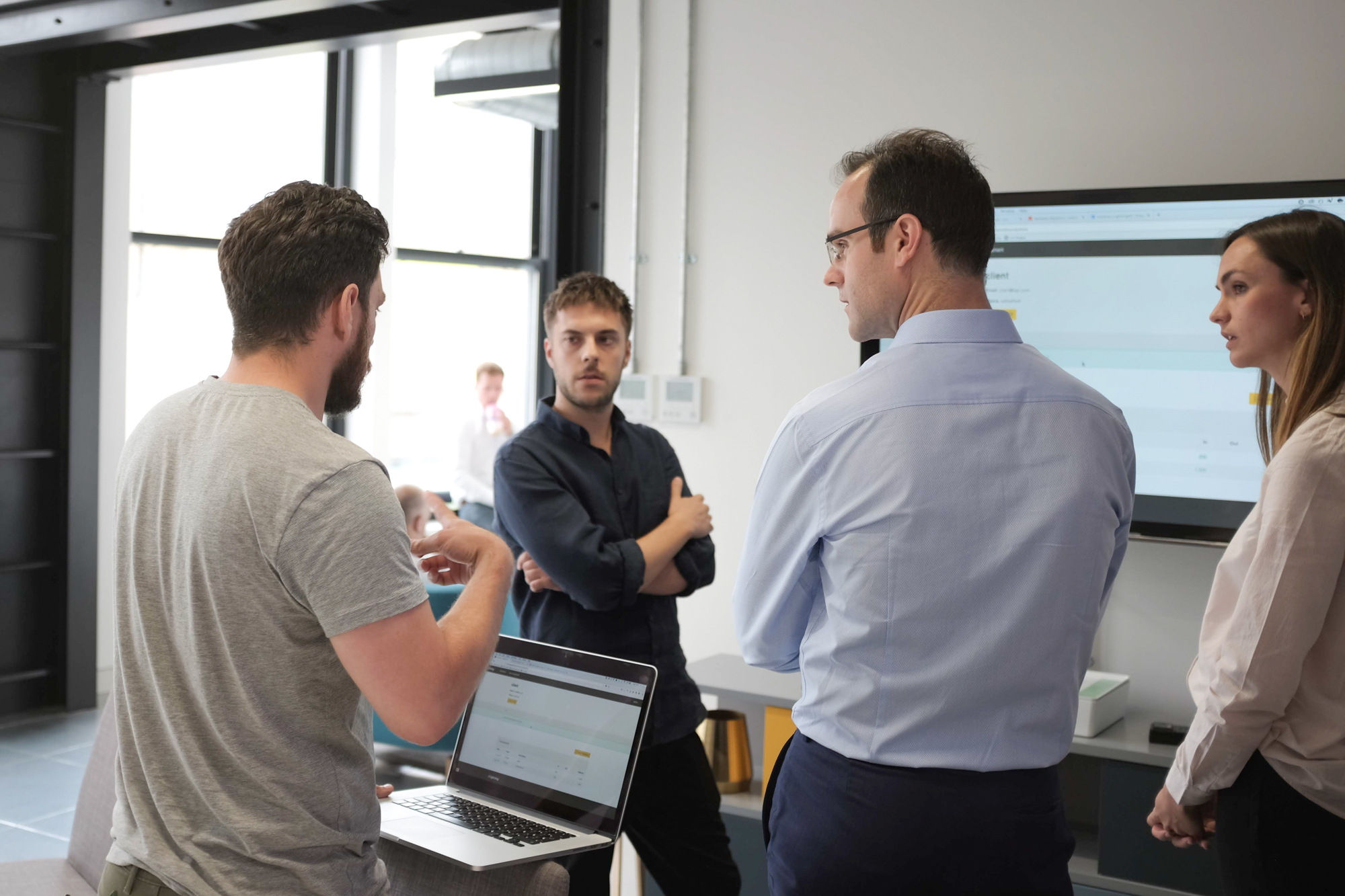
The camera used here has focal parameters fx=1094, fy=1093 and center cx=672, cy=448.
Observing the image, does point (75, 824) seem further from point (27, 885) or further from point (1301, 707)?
point (1301, 707)

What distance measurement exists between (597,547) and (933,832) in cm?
98

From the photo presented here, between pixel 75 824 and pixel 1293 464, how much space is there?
2.25 meters

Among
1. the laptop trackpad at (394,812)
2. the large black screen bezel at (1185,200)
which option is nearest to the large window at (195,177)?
the large black screen bezel at (1185,200)

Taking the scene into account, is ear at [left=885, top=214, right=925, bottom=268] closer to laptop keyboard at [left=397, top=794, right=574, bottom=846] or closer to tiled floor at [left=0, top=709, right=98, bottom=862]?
laptop keyboard at [left=397, top=794, right=574, bottom=846]

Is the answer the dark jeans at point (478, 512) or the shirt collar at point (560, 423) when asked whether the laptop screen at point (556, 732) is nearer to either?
the shirt collar at point (560, 423)

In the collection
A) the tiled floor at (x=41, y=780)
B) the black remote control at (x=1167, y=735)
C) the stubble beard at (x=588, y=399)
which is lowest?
the tiled floor at (x=41, y=780)

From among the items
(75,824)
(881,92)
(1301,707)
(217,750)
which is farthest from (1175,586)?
(75,824)

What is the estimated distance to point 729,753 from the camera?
2941 millimetres

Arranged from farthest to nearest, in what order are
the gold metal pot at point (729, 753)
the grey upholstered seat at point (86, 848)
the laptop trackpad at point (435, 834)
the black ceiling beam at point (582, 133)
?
the black ceiling beam at point (582, 133) → the gold metal pot at point (729, 753) → the grey upholstered seat at point (86, 848) → the laptop trackpad at point (435, 834)

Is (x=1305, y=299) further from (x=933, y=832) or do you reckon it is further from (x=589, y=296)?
(x=589, y=296)

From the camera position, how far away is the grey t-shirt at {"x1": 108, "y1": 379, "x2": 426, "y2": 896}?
1.14 metres

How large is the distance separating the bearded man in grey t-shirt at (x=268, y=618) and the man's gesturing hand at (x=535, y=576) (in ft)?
3.03

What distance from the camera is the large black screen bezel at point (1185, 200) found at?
8.43 feet

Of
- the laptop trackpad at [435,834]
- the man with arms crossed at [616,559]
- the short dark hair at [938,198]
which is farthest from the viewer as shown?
the man with arms crossed at [616,559]
